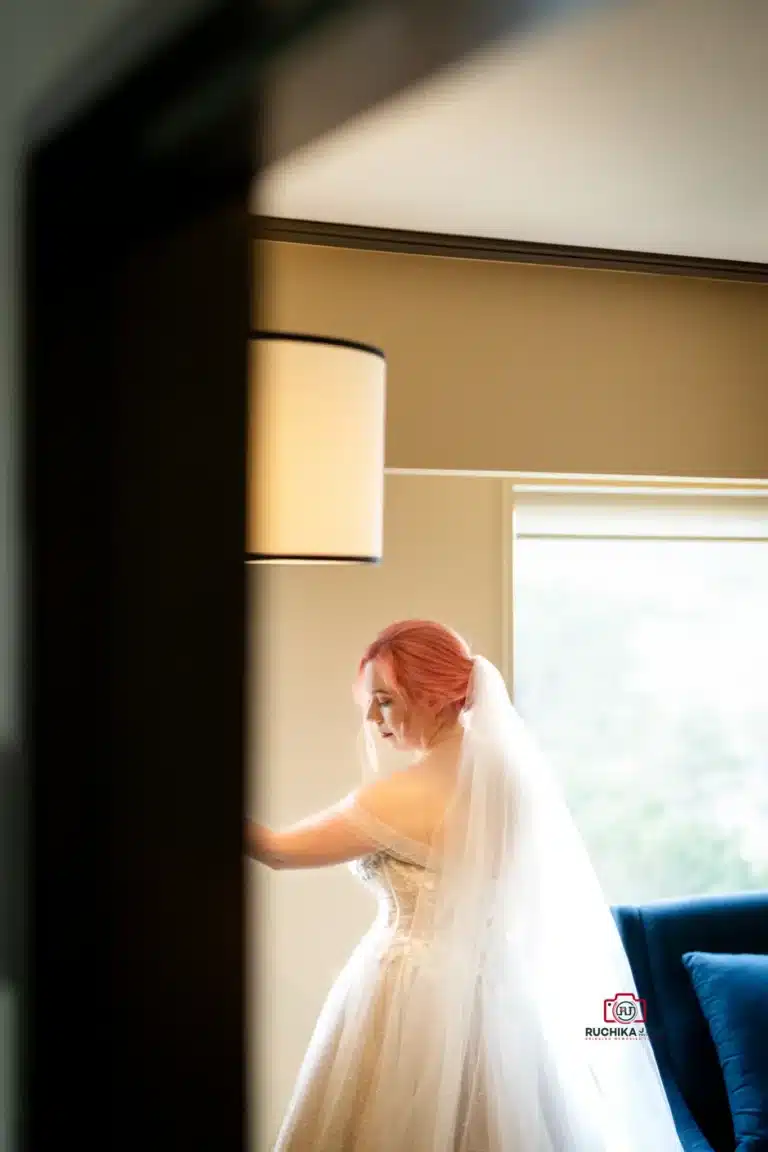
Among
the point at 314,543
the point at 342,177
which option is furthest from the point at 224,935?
the point at 342,177

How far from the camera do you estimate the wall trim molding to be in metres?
Result: 2.65

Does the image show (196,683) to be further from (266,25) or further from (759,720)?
(759,720)

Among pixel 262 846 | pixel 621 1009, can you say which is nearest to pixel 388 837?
pixel 262 846

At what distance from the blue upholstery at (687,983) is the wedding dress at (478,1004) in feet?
0.53

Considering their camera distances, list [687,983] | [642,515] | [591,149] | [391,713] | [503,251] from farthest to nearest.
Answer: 1. [642,515]
2. [503,251]
3. [687,983]
4. [391,713]
5. [591,149]

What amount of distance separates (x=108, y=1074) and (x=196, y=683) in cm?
9

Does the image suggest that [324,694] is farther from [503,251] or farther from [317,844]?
[503,251]

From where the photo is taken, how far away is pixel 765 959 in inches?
102

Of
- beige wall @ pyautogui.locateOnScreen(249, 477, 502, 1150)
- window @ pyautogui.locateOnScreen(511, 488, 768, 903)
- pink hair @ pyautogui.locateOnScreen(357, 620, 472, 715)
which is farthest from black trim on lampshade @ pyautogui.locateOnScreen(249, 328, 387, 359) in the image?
window @ pyautogui.locateOnScreen(511, 488, 768, 903)

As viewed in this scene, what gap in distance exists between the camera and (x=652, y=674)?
336 centimetres

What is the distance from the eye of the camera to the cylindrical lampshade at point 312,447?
1.47m

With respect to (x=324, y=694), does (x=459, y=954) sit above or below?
below

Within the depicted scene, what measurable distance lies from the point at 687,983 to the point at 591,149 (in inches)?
68.1

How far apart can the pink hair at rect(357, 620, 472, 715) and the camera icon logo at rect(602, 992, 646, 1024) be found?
27.7 inches
